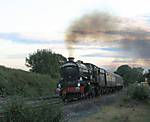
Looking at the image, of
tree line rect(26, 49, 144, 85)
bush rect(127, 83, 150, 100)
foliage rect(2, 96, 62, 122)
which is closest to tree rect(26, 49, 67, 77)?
tree line rect(26, 49, 144, 85)

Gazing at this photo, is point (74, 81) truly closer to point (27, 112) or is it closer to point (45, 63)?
point (27, 112)

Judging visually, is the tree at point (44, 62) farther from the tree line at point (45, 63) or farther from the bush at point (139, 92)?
the bush at point (139, 92)

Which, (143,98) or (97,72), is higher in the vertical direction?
(97,72)

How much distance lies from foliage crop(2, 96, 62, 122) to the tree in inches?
3029

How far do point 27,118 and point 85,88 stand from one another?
77.1 ft

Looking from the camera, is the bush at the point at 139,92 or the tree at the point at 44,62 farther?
the tree at the point at 44,62

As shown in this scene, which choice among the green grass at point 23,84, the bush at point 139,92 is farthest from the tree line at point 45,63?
the bush at point 139,92

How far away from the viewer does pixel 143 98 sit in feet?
141

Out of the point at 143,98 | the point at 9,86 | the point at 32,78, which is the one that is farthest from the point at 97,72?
the point at 32,78

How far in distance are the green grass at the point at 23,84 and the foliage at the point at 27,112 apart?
2938cm

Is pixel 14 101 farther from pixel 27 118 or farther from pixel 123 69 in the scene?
pixel 123 69

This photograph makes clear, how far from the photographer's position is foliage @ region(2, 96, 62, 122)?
12.9 metres

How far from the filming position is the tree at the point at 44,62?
92.7 m

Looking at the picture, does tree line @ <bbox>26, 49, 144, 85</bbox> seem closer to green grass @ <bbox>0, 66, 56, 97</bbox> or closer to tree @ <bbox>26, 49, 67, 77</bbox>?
tree @ <bbox>26, 49, 67, 77</bbox>
